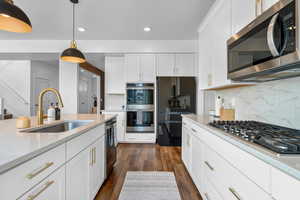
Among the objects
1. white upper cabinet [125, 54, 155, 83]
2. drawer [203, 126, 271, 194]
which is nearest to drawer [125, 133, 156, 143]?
white upper cabinet [125, 54, 155, 83]

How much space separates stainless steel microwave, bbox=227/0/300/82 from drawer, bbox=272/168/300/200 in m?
0.58

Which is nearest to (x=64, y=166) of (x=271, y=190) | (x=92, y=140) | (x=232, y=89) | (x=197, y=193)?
(x=92, y=140)

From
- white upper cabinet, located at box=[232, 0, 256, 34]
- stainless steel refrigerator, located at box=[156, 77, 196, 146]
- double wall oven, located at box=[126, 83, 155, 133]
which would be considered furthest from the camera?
double wall oven, located at box=[126, 83, 155, 133]

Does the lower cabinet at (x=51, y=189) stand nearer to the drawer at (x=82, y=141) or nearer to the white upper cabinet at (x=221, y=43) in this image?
the drawer at (x=82, y=141)

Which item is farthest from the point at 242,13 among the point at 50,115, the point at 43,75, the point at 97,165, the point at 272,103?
the point at 43,75

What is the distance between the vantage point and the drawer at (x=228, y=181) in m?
0.82

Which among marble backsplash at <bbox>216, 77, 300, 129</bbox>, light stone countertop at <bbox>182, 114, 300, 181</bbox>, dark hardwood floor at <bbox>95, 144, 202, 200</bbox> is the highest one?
marble backsplash at <bbox>216, 77, 300, 129</bbox>

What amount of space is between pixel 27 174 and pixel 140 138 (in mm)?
3437

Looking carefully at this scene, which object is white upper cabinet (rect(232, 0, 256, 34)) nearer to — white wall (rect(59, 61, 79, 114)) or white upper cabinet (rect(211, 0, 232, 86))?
white upper cabinet (rect(211, 0, 232, 86))

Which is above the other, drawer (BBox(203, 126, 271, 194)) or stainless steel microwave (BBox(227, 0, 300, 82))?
stainless steel microwave (BBox(227, 0, 300, 82))

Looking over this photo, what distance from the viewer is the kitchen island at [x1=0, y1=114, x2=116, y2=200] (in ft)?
2.22

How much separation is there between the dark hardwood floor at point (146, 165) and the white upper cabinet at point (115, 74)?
1580 millimetres

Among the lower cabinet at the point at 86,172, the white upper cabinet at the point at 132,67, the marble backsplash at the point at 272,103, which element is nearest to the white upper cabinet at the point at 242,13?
the marble backsplash at the point at 272,103

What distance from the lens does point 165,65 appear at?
13.6 feet
